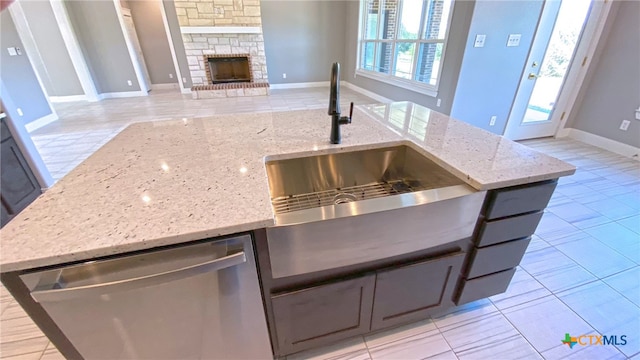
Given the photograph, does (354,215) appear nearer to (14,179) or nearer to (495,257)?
(495,257)

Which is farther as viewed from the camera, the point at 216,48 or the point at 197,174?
the point at 216,48

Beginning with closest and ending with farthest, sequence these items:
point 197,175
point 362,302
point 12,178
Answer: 1. point 197,175
2. point 362,302
3. point 12,178

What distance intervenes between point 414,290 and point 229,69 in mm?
7189

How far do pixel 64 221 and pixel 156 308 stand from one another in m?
0.35

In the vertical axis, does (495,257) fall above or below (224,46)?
below

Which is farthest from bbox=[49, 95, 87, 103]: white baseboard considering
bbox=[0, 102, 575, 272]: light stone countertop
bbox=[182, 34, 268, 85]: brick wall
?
bbox=[0, 102, 575, 272]: light stone countertop

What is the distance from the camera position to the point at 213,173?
0.98 m

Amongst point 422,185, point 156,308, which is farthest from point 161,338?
point 422,185

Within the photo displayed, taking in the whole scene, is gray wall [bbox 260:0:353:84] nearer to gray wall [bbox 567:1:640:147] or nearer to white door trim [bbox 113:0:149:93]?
white door trim [bbox 113:0:149:93]

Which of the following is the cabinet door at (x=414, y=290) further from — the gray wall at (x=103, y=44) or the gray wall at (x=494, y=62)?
the gray wall at (x=103, y=44)

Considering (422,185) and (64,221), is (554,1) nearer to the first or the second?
(422,185)

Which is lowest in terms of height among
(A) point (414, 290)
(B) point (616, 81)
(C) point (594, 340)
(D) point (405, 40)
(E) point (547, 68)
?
(C) point (594, 340)

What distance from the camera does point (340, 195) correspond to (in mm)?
1340

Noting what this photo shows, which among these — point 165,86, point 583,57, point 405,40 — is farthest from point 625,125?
point 165,86
